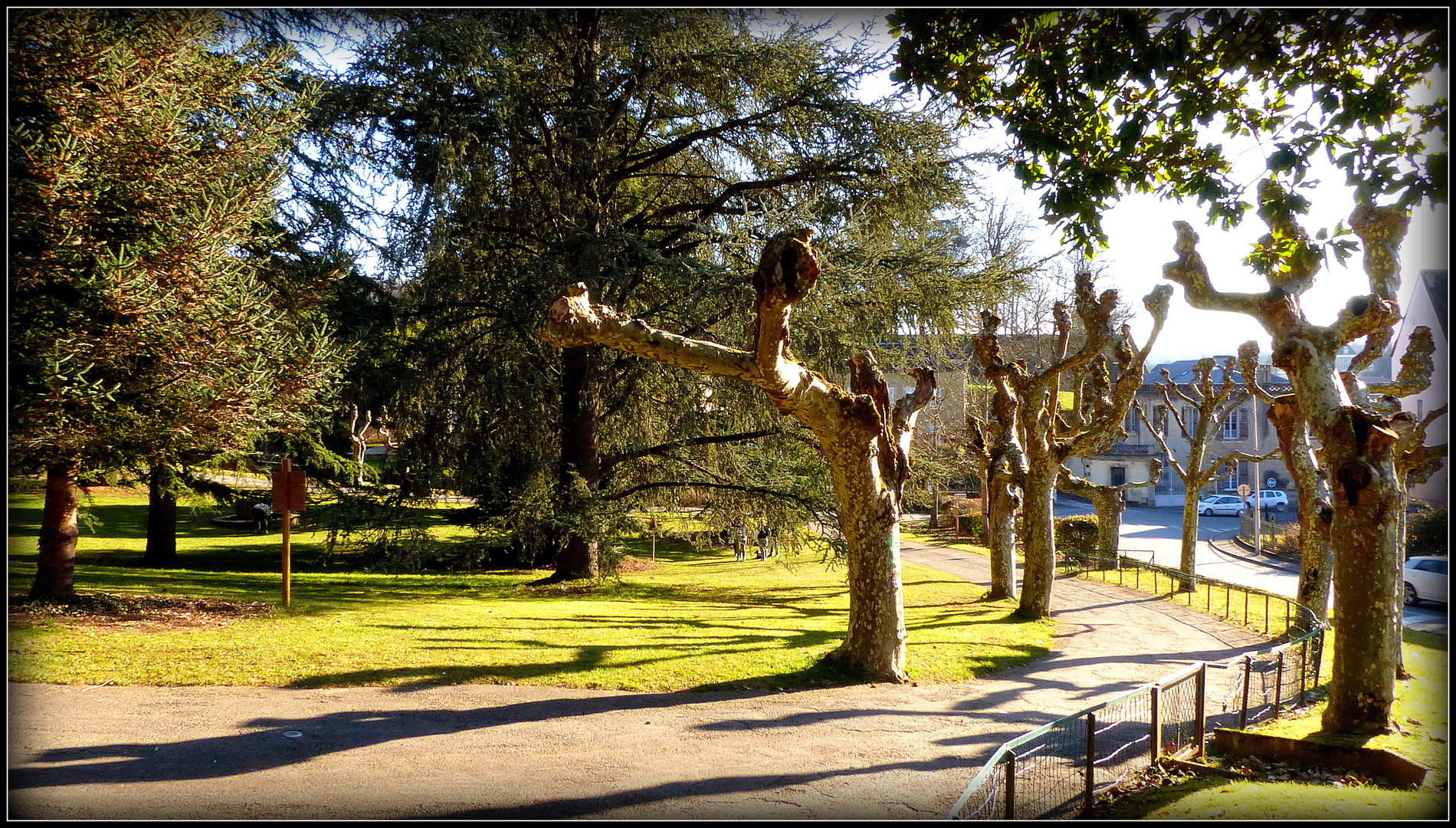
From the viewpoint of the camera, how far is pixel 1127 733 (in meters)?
7.96

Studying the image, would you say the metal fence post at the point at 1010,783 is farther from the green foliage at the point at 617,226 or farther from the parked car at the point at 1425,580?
the parked car at the point at 1425,580

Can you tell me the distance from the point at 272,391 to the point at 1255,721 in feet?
42.7

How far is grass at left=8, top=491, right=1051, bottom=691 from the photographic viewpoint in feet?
30.0

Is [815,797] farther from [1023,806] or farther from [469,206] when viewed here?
[469,206]

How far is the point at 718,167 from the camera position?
1862 cm

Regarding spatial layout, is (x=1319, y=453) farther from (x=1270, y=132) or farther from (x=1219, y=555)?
(x=1219, y=555)

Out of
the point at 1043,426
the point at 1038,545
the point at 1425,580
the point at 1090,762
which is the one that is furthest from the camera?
the point at 1425,580

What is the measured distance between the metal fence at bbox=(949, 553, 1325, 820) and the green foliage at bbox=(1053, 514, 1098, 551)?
18.7 meters

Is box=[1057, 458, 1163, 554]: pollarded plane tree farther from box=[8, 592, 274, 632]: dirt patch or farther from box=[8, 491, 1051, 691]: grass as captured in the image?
box=[8, 592, 274, 632]: dirt patch

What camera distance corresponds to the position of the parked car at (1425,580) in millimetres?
19312

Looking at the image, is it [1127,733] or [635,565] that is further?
[635,565]

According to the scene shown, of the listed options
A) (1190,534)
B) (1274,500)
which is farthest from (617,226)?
(1274,500)

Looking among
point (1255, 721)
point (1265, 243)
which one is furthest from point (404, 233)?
point (1255, 721)

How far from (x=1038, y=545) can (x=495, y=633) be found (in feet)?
33.9
